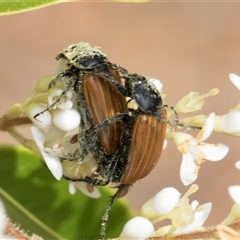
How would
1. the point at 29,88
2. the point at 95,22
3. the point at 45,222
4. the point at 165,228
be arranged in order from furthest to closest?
the point at 95,22 < the point at 29,88 < the point at 45,222 < the point at 165,228

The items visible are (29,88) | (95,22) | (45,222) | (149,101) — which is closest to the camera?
(149,101)

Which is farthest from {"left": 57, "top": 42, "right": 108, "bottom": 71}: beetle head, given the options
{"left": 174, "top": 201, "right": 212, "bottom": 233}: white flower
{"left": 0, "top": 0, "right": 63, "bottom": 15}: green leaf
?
{"left": 174, "top": 201, "right": 212, "bottom": 233}: white flower

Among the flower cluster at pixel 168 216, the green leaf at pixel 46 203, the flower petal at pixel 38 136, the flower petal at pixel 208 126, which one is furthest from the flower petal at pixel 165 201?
the green leaf at pixel 46 203

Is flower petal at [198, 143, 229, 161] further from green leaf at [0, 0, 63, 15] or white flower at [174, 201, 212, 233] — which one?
green leaf at [0, 0, 63, 15]

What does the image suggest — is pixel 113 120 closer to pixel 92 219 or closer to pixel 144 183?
pixel 92 219

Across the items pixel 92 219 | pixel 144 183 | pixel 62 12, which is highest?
pixel 62 12

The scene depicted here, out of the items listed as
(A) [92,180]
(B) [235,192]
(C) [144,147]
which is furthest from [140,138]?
(B) [235,192]

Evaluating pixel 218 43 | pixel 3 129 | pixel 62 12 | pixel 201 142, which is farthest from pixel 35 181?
pixel 218 43
